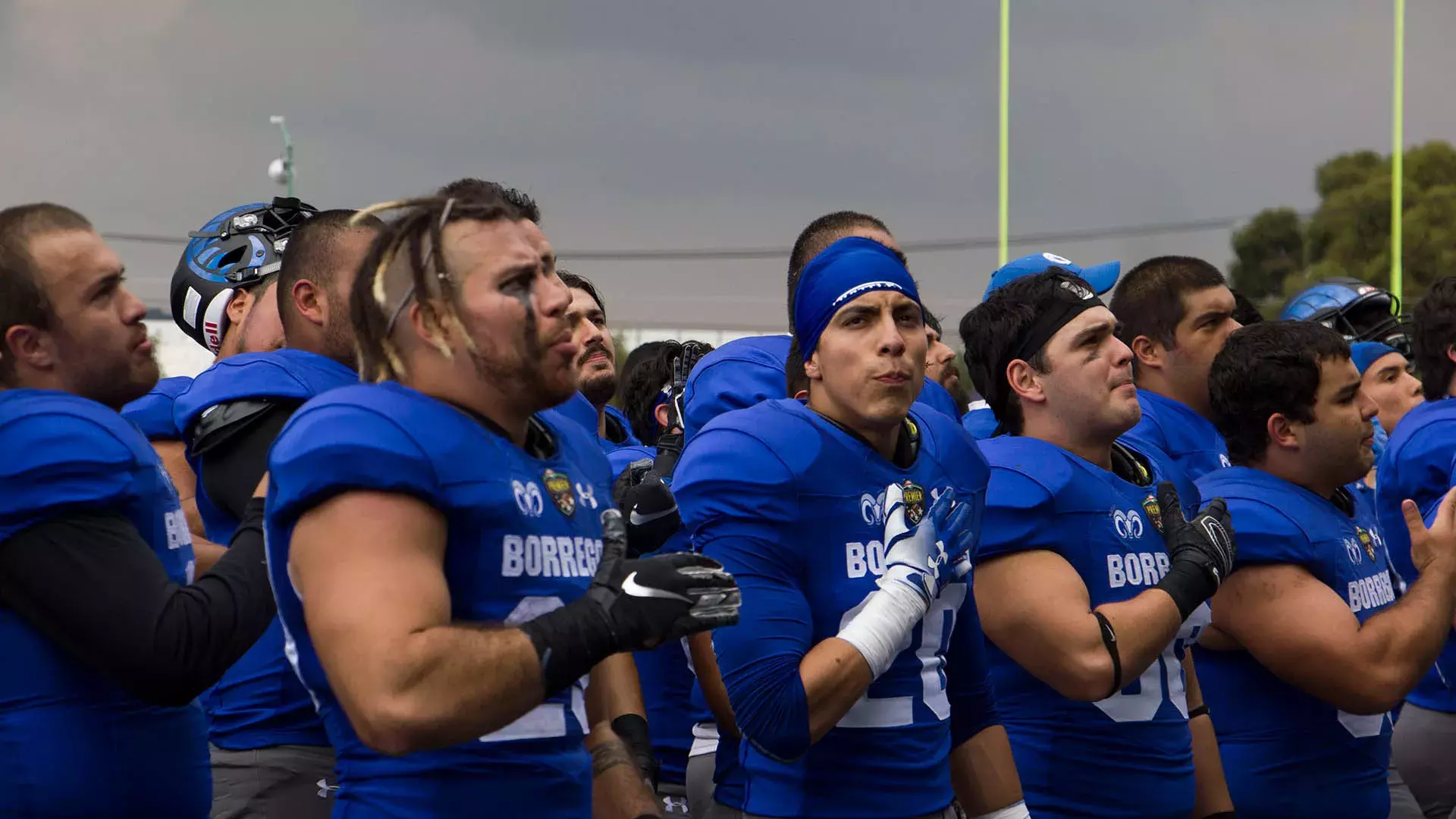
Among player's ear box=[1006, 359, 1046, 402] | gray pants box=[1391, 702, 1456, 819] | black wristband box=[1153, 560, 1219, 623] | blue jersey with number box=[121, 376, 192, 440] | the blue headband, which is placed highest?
the blue headband

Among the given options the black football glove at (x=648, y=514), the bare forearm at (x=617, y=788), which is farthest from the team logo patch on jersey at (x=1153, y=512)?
the bare forearm at (x=617, y=788)

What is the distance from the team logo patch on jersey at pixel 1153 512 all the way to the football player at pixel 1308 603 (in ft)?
1.22

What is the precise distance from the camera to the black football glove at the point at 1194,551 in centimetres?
365

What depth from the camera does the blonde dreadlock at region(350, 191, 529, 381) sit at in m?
2.48

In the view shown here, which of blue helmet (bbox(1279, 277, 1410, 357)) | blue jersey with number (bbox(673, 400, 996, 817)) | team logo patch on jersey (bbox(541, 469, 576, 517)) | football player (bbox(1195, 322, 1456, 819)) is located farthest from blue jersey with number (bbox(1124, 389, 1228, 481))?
team logo patch on jersey (bbox(541, 469, 576, 517))

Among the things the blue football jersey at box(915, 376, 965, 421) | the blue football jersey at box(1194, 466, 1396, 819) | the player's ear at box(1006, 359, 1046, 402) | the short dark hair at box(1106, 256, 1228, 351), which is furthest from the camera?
the short dark hair at box(1106, 256, 1228, 351)

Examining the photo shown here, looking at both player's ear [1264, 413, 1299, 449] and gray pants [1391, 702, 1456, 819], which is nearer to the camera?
player's ear [1264, 413, 1299, 449]

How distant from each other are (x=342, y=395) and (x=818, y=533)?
116 centimetres

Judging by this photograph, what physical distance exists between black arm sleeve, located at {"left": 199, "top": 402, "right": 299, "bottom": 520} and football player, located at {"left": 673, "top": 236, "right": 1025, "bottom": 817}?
0.96 metres

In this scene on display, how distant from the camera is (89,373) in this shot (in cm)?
306

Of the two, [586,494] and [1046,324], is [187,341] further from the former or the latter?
[586,494]

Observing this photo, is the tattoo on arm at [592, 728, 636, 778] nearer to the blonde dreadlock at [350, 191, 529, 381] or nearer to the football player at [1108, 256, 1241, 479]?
the blonde dreadlock at [350, 191, 529, 381]

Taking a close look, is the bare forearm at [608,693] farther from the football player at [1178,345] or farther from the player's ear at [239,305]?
the football player at [1178,345]

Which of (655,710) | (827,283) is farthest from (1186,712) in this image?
(655,710)
